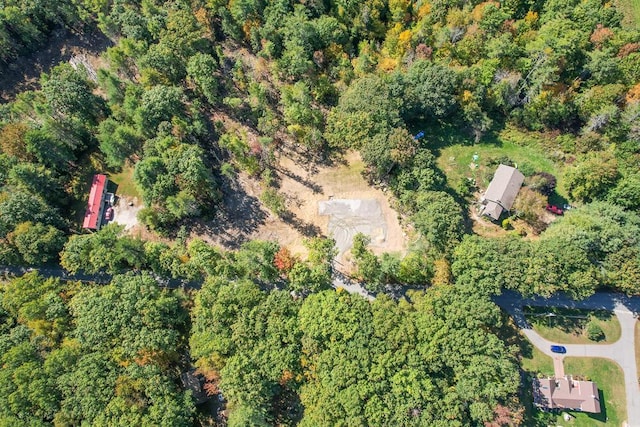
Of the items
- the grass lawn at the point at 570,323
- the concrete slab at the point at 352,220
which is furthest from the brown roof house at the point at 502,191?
the concrete slab at the point at 352,220

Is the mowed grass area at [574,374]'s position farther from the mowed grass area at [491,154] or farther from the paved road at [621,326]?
the mowed grass area at [491,154]

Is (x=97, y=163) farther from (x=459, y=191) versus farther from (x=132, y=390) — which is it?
(x=459, y=191)

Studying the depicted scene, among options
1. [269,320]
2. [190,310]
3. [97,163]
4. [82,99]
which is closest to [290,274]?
[269,320]

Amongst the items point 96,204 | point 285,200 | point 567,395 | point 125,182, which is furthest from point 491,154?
point 96,204

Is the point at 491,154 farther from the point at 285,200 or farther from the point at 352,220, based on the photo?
the point at 285,200

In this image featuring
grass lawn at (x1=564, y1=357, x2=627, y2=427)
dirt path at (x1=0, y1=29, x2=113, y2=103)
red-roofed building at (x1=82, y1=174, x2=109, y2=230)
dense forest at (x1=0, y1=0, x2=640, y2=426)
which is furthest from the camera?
dirt path at (x1=0, y1=29, x2=113, y2=103)

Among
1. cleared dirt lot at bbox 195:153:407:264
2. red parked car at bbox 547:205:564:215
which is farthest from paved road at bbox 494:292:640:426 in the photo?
cleared dirt lot at bbox 195:153:407:264

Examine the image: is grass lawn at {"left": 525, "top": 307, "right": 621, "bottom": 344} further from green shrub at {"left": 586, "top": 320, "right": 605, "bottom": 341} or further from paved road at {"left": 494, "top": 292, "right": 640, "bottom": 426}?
paved road at {"left": 494, "top": 292, "right": 640, "bottom": 426}
